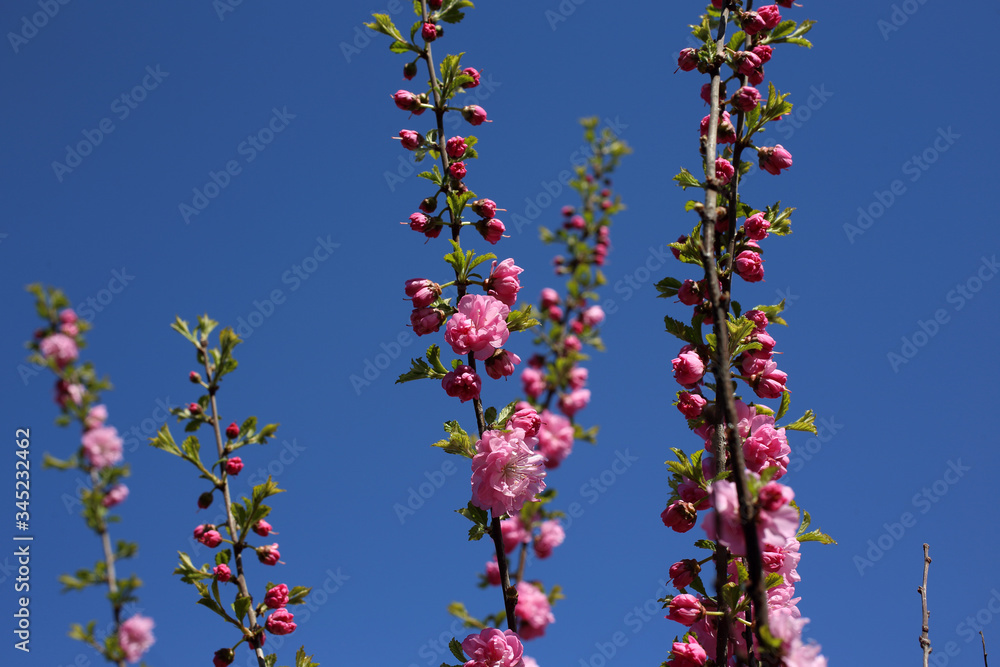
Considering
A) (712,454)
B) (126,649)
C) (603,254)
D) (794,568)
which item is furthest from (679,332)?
(603,254)

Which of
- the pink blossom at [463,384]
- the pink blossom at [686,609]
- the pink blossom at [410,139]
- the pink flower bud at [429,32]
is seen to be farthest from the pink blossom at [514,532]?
the pink flower bud at [429,32]

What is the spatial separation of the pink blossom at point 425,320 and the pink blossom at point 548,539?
4638mm

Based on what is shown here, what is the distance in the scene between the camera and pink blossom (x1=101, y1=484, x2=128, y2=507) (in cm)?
272

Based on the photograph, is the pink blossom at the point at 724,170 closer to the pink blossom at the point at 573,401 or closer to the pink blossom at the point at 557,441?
the pink blossom at the point at 573,401

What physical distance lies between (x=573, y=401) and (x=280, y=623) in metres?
5.02

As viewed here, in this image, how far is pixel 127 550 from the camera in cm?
283

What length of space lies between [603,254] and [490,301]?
16.0ft

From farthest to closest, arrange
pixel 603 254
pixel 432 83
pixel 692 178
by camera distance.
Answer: pixel 603 254 < pixel 432 83 < pixel 692 178

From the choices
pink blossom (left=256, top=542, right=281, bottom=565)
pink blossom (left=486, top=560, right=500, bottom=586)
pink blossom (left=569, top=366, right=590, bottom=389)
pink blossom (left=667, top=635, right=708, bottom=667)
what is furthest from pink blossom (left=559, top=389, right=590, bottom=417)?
pink blossom (left=667, top=635, right=708, bottom=667)

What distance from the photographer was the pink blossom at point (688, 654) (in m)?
1.71

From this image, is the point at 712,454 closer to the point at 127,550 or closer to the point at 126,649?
the point at 126,649

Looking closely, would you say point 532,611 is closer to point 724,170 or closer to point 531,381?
point 531,381

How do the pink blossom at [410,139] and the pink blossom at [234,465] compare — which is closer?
the pink blossom at [410,139]

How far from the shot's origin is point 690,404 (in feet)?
6.61
